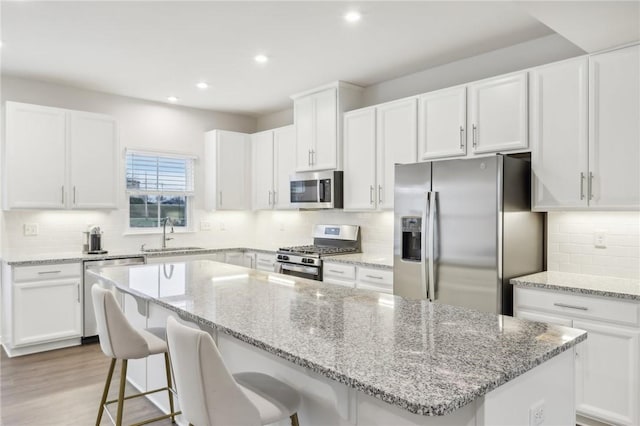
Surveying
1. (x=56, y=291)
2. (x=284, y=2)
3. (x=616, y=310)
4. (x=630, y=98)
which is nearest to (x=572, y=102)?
(x=630, y=98)

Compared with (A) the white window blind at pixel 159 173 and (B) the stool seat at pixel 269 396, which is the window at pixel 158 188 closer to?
(A) the white window blind at pixel 159 173

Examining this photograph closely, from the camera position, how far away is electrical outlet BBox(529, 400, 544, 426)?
134 cm

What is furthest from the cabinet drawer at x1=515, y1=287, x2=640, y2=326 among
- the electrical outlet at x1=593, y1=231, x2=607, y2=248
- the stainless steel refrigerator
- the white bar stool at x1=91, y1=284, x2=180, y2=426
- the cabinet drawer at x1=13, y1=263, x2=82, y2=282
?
the cabinet drawer at x1=13, y1=263, x2=82, y2=282

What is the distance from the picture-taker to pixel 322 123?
4.68m

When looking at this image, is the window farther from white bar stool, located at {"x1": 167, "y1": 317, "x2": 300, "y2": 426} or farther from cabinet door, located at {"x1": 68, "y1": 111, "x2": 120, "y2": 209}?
white bar stool, located at {"x1": 167, "y1": 317, "x2": 300, "y2": 426}

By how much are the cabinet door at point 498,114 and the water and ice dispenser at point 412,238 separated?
0.74m

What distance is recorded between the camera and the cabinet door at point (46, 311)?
12.9ft

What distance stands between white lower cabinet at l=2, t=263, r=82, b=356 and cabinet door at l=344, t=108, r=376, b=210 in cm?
279

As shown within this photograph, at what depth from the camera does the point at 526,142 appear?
314 cm

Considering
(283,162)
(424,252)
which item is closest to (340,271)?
(424,252)

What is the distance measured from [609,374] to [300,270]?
8.73 feet

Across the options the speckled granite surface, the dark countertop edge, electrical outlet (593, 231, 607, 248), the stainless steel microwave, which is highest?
the stainless steel microwave

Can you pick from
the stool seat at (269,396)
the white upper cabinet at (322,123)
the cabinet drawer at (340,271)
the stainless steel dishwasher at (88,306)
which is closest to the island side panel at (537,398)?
the stool seat at (269,396)

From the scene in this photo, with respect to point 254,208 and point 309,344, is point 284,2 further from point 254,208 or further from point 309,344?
point 254,208
